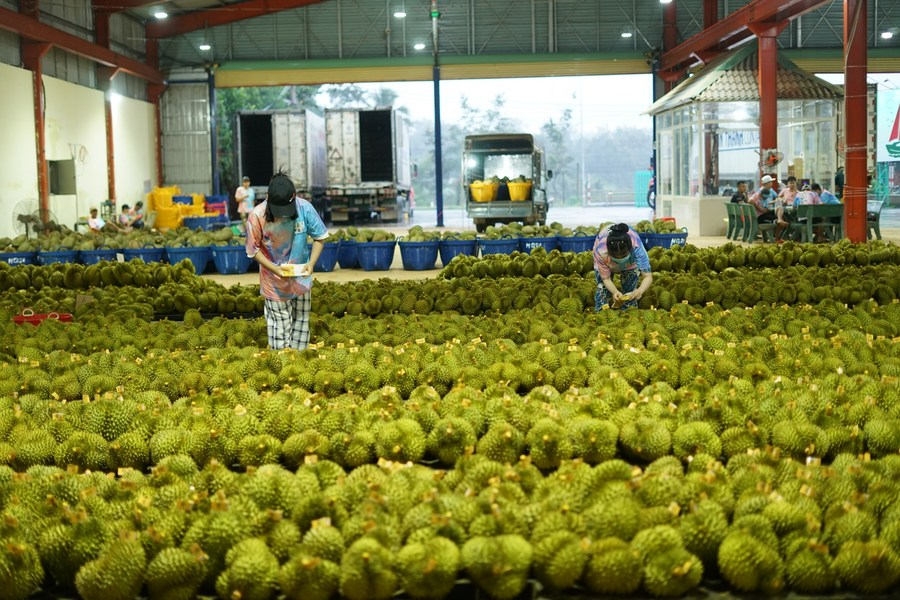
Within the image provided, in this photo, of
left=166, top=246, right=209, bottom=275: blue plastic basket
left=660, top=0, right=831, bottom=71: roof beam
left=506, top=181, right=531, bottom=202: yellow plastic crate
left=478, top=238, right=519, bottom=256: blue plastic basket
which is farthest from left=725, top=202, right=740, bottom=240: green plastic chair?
left=166, top=246, right=209, bottom=275: blue plastic basket

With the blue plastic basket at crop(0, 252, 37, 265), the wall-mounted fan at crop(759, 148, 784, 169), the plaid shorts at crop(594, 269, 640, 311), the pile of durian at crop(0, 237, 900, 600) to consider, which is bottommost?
the pile of durian at crop(0, 237, 900, 600)

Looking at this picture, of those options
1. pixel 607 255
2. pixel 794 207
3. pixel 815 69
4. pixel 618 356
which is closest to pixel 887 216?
pixel 815 69

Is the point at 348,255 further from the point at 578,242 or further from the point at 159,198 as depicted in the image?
the point at 159,198

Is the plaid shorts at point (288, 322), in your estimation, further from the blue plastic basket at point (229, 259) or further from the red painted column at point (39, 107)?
the red painted column at point (39, 107)

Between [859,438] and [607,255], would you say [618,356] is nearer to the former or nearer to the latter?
[859,438]

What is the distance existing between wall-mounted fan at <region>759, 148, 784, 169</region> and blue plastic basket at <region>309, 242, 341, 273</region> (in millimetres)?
11120

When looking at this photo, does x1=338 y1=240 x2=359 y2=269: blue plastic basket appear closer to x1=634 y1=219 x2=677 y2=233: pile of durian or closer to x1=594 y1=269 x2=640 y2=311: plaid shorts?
x1=634 y1=219 x2=677 y2=233: pile of durian

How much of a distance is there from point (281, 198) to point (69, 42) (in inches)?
805

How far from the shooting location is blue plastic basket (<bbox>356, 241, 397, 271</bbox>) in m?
18.4

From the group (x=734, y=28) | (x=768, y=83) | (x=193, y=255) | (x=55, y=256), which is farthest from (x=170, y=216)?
(x=768, y=83)

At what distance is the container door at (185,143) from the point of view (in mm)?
34281

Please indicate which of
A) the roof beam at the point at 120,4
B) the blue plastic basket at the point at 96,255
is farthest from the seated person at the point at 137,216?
the blue plastic basket at the point at 96,255

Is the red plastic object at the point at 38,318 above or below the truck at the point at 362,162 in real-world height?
A: below

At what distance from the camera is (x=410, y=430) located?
493cm
